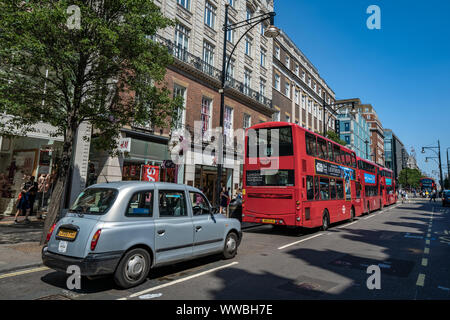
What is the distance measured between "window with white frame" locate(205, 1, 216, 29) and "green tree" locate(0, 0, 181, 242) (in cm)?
1478

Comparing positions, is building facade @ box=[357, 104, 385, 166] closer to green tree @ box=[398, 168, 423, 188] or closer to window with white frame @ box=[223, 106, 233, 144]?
green tree @ box=[398, 168, 423, 188]

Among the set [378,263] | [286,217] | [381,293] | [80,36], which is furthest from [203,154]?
[381,293]

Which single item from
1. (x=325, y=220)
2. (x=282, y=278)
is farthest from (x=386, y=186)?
(x=282, y=278)

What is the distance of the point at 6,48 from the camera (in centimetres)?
720

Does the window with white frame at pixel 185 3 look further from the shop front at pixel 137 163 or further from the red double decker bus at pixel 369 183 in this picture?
the red double decker bus at pixel 369 183

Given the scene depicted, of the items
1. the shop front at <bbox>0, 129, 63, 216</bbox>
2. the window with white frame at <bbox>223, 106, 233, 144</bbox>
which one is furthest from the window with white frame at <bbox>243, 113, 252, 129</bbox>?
the shop front at <bbox>0, 129, 63, 216</bbox>

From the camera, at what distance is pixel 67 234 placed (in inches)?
190

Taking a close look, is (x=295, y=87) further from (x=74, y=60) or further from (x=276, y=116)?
(x=74, y=60)

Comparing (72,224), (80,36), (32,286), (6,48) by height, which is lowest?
(32,286)

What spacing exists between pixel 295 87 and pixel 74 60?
31729 millimetres
